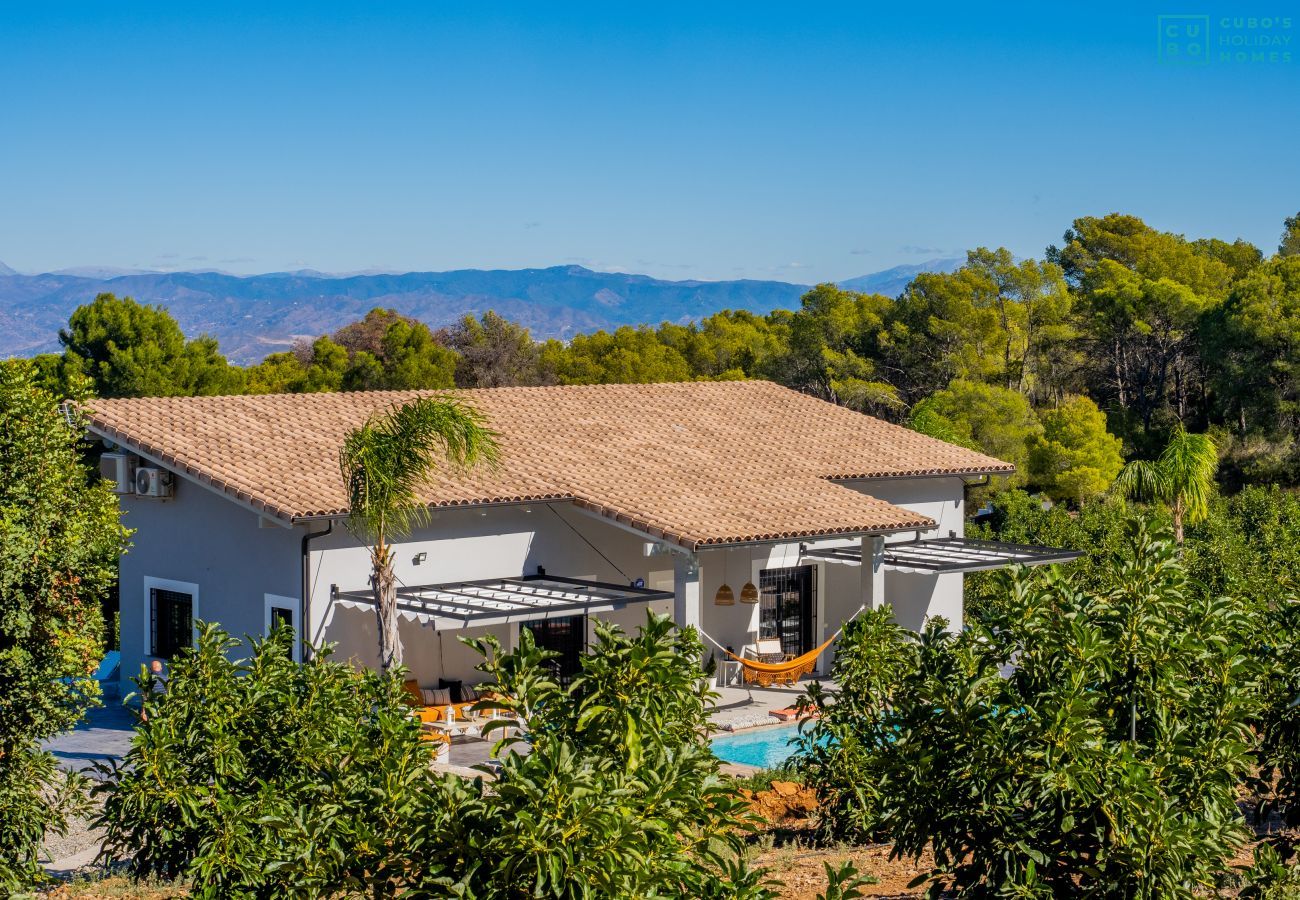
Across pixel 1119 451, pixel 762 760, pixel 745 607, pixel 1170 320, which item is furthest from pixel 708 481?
pixel 1170 320

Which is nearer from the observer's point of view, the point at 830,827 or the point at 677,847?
the point at 677,847

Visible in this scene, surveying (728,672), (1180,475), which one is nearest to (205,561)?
(728,672)

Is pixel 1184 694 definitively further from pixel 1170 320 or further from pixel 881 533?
pixel 1170 320

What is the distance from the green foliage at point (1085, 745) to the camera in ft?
26.3

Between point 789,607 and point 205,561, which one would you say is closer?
point 205,561

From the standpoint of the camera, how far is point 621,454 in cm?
2605

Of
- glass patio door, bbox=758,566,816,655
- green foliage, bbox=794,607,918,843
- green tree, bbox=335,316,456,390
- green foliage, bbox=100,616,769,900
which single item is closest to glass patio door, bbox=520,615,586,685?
glass patio door, bbox=758,566,816,655

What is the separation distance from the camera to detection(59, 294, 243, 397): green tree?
48531 millimetres

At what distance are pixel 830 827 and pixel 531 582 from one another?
31.4 feet

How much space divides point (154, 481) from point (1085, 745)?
17796mm

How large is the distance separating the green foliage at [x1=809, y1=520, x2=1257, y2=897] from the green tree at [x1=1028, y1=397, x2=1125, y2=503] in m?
38.6

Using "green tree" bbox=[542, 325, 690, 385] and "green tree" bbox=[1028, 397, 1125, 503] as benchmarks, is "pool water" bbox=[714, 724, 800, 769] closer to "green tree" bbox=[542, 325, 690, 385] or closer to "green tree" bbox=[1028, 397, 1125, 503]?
"green tree" bbox=[1028, 397, 1125, 503]

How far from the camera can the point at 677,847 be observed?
6746 mm

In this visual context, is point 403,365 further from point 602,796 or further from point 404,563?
point 602,796
